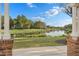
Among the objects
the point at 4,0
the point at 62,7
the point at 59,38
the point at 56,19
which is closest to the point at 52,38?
the point at 59,38

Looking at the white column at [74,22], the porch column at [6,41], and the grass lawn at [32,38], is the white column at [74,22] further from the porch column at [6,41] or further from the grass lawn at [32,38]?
the porch column at [6,41]

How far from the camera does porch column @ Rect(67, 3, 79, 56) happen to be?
8.77ft

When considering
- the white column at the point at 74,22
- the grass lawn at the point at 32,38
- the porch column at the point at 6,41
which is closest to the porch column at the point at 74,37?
the white column at the point at 74,22

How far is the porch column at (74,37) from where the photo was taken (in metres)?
2.67

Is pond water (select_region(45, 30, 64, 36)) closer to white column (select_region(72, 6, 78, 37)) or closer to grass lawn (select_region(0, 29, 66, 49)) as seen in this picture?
grass lawn (select_region(0, 29, 66, 49))

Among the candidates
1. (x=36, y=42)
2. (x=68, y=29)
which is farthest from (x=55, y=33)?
(x=36, y=42)

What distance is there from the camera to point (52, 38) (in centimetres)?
272

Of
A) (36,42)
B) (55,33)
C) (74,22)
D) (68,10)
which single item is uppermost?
(68,10)

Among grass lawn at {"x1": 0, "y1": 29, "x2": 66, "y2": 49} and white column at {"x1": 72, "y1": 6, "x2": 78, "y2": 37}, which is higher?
white column at {"x1": 72, "y1": 6, "x2": 78, "y2": 37}

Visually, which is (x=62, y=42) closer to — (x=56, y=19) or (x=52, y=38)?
(x=52, y=38)

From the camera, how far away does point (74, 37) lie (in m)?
2.75

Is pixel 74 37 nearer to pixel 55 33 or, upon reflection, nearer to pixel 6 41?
pixel 55 33

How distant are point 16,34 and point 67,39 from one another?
2.41ft

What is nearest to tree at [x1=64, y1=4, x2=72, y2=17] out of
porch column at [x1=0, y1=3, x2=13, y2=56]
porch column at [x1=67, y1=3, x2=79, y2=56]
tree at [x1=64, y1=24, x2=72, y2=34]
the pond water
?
porch column at [x1=67, y1=3, x2=79, y2=56]
